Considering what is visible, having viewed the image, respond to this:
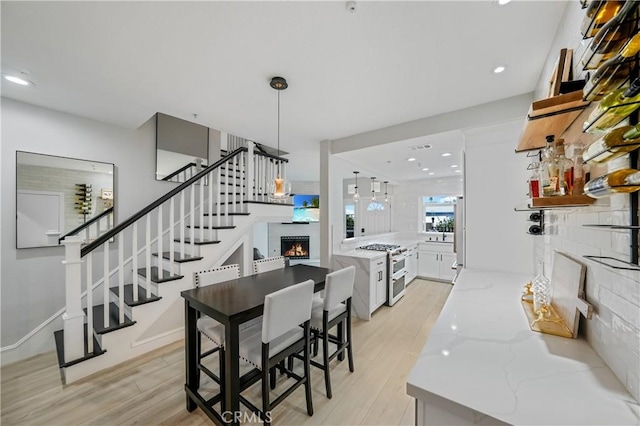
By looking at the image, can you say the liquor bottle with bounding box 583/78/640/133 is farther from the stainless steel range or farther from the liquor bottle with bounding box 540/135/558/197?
the stainless steel range

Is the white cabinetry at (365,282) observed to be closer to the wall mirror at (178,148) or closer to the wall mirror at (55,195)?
the wall mirror at (178,148)

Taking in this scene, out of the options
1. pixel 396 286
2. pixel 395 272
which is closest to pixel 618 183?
pixel 395 272

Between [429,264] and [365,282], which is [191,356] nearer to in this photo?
[365,282]

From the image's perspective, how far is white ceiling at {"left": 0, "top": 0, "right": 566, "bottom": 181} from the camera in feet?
4.66

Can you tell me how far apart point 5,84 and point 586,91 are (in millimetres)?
4048

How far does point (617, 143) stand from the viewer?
2.27 feet

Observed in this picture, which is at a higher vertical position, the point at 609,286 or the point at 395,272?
the point at 609,286

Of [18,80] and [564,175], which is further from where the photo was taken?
[18,80]

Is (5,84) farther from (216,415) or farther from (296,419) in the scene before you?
(296,419)

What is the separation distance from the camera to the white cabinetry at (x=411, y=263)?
16.3 feet

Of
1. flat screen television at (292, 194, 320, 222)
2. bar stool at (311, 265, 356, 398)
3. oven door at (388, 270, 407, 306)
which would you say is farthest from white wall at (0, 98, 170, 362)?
flat screen television at (292, 194, 320, 222)

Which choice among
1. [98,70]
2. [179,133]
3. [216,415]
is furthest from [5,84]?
[216,415]

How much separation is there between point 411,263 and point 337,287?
142 inches

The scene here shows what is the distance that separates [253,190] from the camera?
390cm
